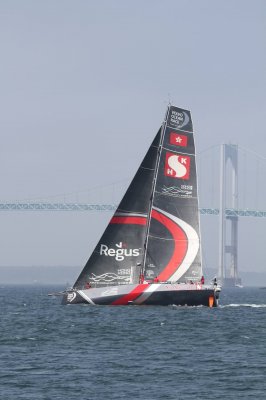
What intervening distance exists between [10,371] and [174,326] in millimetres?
10970

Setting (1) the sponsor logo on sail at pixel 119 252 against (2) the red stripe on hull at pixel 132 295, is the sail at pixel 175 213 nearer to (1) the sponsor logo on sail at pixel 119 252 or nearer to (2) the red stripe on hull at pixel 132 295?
(1) the sponsor logo on sail at pixel 119 252

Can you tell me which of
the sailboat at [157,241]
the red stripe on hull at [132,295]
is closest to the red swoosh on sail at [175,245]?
the sailboat at [157,241]

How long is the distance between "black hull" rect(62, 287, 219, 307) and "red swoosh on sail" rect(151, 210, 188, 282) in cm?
93

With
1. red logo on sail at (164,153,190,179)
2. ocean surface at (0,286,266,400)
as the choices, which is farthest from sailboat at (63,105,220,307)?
ocean surface at (0,286,266,400)

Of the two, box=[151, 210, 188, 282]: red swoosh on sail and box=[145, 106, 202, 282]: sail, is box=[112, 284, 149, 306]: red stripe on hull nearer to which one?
box=[145, 106, 202, 282]: sail

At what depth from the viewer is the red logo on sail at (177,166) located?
3575cm

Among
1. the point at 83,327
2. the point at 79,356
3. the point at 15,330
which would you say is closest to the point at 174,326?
the point at 83,327

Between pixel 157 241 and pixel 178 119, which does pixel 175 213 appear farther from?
pixel 178 119

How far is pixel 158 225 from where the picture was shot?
3531 cm

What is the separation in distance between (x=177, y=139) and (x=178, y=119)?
74 centimetres

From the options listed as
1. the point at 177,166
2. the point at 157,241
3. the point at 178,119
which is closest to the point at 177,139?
the point at 178,119

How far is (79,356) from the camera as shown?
21016mm

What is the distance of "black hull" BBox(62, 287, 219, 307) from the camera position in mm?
34406

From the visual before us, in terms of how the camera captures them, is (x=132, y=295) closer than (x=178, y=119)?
Yes
